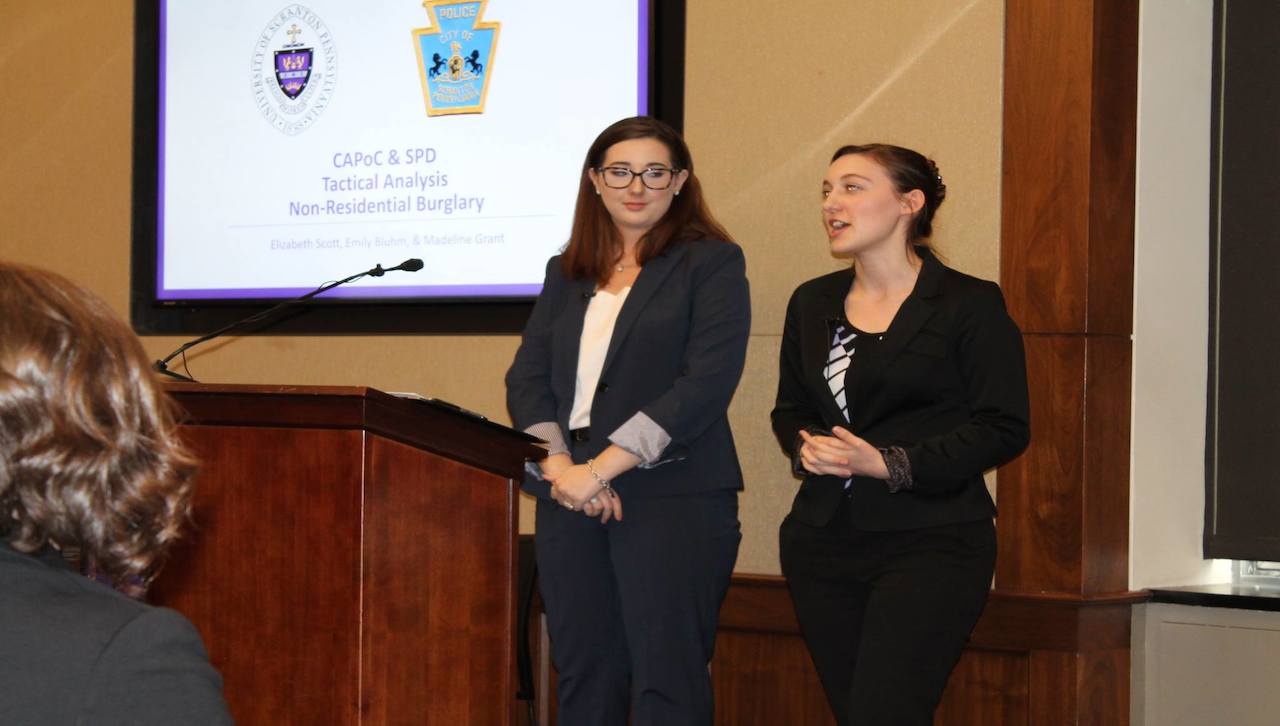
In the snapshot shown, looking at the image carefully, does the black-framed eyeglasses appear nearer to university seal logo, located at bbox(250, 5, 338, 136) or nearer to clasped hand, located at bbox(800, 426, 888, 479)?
clasped hand, located at bbox(800, 426, 888, 479)

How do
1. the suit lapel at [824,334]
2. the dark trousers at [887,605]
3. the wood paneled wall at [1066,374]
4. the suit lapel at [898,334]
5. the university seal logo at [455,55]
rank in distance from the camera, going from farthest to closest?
the university seal logo at [455,55]
the wood paneled wall at [1066,374]
the suit lapel at [824,334]
the suit lapel at [898,334]
the dark trousers at [887,605]

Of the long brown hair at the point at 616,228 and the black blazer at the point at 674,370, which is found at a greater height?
the long brown hair at the point at 616,228

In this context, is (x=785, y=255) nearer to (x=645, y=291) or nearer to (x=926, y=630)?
(x=645, y=291)

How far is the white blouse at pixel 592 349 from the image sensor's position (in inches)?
126

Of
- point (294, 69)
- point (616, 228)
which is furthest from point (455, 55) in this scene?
point (616, 228)

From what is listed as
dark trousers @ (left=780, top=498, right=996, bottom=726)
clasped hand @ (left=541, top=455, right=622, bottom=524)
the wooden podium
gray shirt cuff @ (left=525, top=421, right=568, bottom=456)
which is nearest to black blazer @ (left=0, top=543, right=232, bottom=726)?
the wooden podium

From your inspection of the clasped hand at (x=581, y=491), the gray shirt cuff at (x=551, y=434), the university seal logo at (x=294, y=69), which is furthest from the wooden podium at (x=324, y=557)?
the university seal logo at (x=294, y=69)

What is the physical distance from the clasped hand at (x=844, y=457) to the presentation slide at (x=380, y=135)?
1.60 metres

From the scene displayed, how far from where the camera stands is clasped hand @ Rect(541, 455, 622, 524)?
3012 mm

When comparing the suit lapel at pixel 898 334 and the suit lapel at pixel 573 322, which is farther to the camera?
the suit lapel at pixel 573 322

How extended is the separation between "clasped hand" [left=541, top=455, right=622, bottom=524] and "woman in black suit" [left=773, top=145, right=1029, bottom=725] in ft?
1.25

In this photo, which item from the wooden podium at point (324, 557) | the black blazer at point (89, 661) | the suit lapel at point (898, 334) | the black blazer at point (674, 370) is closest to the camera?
the black blazer at point (89, 661)

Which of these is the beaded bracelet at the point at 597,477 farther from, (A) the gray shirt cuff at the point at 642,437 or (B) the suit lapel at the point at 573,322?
(B) the suit lapel at the point at 573,322

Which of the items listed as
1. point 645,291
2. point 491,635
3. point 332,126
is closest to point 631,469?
point 645,291
